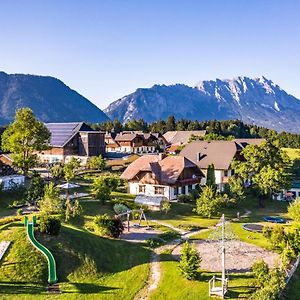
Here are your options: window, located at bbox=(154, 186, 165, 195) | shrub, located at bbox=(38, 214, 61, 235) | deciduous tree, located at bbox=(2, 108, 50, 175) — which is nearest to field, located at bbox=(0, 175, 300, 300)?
shrub, located at bbox=(38, 214, 61, 235)

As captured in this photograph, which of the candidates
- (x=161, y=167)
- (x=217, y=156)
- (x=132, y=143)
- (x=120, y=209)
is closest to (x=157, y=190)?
(x=161, y=167)

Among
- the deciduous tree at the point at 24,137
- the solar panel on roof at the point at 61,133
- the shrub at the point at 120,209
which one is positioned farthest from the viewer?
the solar panel on roof at the point at 61,133

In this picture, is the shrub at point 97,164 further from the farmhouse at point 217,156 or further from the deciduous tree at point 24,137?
the farmhouse at point 217,156

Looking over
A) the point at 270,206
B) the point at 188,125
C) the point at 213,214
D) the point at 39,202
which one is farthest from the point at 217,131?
the point at 39,202

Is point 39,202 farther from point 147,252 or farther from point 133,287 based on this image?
point 133,287

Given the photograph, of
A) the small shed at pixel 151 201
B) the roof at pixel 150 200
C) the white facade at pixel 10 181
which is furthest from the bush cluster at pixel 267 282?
the white facade at pixel 10 181
